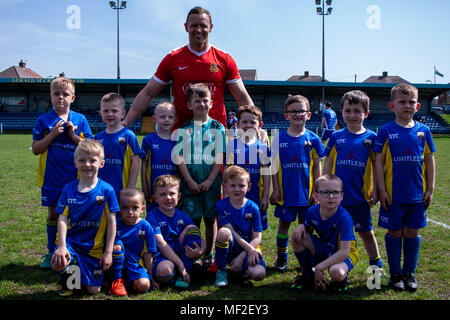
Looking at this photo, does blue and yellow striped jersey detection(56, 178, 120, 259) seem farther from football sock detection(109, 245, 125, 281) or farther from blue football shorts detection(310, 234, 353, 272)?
blue football shorts detection(310, 234, 353, 272)

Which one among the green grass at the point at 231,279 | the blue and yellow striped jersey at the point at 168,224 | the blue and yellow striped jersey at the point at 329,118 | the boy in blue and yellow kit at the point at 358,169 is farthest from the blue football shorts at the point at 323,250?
the blue and yellow striped jersey at the point at 329,118

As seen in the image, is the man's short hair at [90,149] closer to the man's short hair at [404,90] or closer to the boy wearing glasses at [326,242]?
the boy wearing glasses at [326,242]

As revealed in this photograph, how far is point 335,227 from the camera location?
336cm

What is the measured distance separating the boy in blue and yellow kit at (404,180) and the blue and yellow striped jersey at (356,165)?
0.14 metres

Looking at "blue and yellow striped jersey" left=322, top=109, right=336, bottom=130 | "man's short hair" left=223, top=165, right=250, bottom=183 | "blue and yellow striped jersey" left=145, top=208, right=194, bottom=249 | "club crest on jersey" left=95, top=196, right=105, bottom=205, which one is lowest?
"blue and yellow striped jersey" left=145, top=208, right=194, bottom=249

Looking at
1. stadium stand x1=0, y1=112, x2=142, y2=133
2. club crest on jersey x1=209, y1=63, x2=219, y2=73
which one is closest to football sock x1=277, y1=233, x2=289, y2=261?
club crest on jersey x1=209, y1=63, x2=219, y2=73

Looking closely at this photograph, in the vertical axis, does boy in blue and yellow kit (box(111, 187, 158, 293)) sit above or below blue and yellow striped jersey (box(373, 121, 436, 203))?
below

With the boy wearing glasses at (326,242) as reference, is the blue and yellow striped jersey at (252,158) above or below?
above

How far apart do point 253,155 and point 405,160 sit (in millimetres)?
1605

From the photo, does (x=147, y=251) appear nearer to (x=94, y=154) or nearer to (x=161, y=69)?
(x=94, y=154)

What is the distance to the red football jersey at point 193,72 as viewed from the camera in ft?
13.5

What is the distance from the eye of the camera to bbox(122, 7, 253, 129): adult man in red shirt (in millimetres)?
4012
